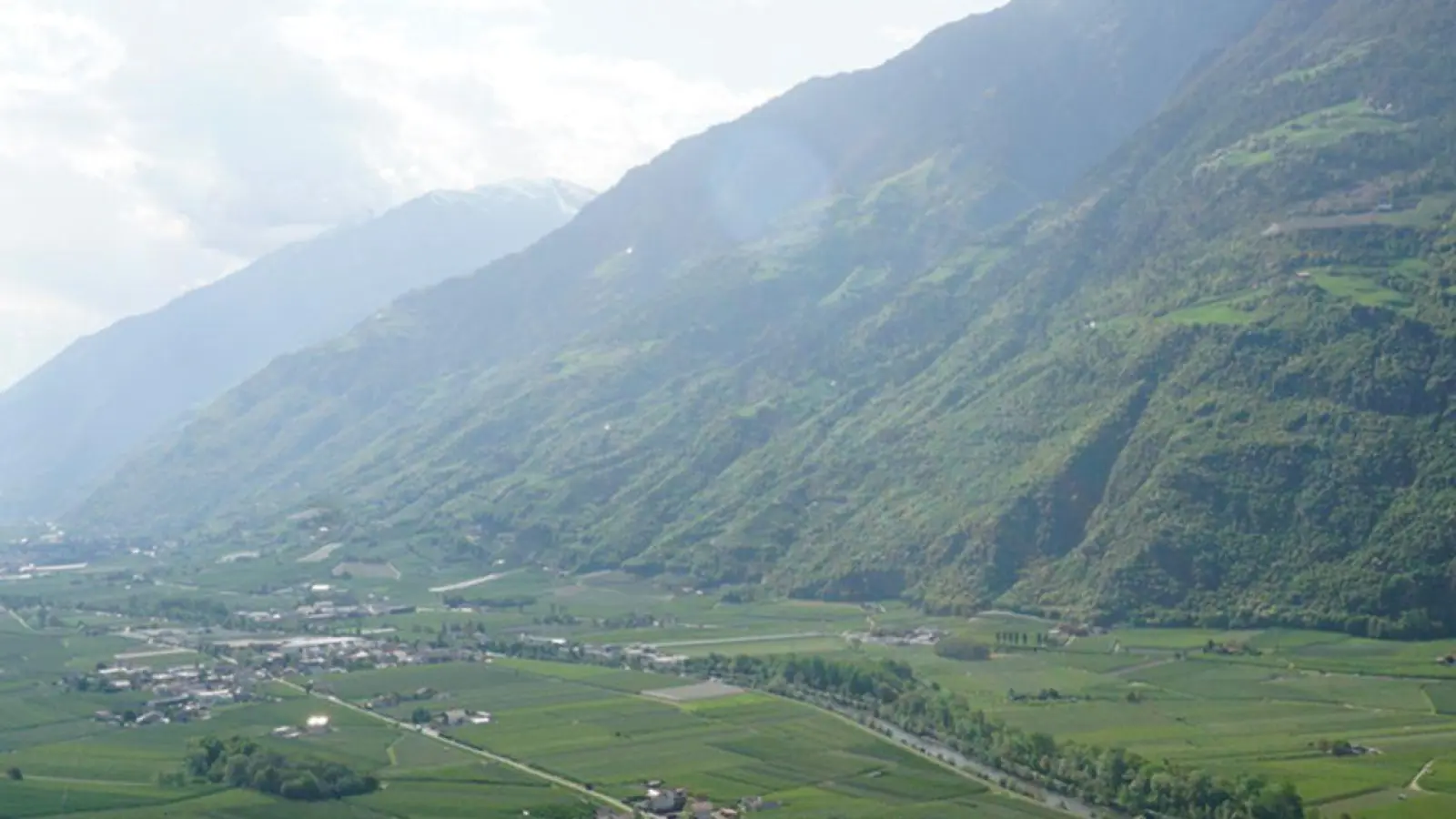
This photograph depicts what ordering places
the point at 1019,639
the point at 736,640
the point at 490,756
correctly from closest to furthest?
the point at 490,756 < the point at 1019,639 < the point at 736,640

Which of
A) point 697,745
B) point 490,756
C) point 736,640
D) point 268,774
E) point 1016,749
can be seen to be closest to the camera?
point 268,774

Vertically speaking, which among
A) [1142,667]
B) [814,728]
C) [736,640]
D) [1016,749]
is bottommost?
[1016,749]

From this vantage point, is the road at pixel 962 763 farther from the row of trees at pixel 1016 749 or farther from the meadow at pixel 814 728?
the meadow at pixel 814 728

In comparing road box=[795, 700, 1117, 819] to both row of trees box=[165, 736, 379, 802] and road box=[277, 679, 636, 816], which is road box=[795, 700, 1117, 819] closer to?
road box=[277, 679, 636, 816]

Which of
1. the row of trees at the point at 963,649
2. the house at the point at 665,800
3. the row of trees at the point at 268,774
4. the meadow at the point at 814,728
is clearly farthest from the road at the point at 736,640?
the house at the point at 665,800

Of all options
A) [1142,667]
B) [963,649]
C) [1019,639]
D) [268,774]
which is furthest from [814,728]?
→ [268,774]

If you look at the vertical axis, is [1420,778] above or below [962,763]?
above

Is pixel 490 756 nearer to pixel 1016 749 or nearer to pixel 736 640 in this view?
pixel 1016 749

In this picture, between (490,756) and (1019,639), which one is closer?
(490,756)

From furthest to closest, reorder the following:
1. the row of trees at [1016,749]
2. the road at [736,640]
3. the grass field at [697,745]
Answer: the road at [736,640] < the grass field at [697,745] < the row of trees at [1016,749]
